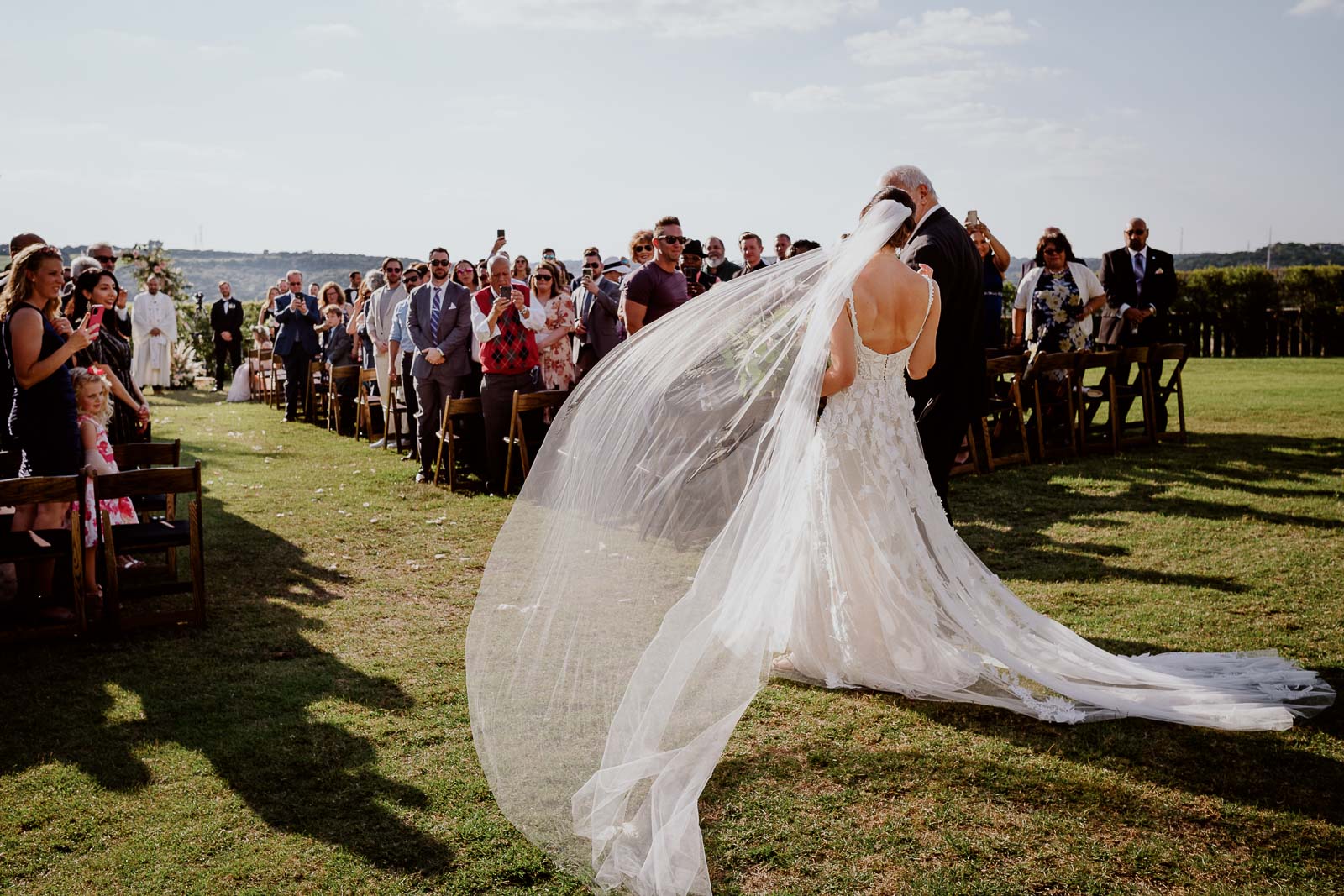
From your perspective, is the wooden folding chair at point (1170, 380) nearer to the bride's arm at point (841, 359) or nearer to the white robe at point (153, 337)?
the bride's arm at point (841, 359)

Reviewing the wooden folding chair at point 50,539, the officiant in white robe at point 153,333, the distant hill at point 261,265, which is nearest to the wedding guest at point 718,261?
the wooden folding chair at point 50,539

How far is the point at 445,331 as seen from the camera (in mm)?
10758

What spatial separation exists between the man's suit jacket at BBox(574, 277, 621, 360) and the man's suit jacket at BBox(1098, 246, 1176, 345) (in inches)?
240

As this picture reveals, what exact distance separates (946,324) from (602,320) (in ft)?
18.3

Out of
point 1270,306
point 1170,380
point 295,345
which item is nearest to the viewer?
point 1170,380

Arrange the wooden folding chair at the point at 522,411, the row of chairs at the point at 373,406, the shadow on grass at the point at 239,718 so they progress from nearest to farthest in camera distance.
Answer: the shadow on grass at the point at 239,718 → the wooden folding chair at the point at 522,411 → the row of chairs at the point at 373,406

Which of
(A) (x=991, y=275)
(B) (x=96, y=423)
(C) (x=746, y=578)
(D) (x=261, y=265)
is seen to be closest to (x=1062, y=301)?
(A) (x=991, y=275)

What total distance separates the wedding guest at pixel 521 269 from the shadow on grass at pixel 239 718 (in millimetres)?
5852

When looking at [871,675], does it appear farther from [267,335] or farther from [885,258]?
[267,335]

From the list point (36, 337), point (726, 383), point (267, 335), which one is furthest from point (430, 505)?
point (267, 335)

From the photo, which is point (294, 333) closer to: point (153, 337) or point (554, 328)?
point (153, 337)

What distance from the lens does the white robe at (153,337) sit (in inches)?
842

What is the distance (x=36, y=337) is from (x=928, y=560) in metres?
5.08

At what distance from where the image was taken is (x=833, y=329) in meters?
4.66
